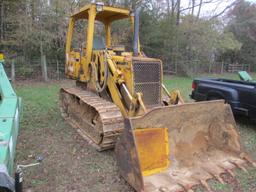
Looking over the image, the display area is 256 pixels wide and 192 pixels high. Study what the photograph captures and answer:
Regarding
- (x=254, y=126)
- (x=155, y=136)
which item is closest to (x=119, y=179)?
(x=155, y=136)

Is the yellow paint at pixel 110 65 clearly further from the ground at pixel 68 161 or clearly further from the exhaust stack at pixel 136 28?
the ground at pixel 68 161

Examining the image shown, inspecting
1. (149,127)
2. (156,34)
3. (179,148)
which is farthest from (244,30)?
(149,127)

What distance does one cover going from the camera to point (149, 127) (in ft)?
10.7

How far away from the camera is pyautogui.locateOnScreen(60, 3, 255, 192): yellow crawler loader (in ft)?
10.2

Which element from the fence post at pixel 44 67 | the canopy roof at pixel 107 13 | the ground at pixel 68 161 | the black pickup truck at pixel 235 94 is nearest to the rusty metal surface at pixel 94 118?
the ground at pixel 68 161

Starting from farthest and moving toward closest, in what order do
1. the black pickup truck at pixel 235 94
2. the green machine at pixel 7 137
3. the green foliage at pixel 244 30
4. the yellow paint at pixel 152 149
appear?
the green foliage at pixel 244 30
the black pickup truck at pixel 235 94
the yellow paint at pixel 152 149
the green machine at pixel 7 137

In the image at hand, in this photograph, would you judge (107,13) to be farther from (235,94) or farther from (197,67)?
(197,67)

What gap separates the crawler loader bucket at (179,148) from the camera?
3.01 m

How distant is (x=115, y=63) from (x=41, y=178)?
88.8 inches

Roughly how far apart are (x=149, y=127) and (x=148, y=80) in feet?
4.14

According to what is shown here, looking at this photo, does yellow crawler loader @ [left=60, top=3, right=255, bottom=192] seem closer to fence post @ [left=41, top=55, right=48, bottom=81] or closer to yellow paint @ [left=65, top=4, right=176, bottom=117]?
yellow paint @ [left=65, top=4, right=176, bottom=117]

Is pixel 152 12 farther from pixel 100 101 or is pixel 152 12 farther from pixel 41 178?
pixel 41 178

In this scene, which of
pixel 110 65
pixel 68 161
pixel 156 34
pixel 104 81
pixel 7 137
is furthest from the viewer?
pixel 156 34

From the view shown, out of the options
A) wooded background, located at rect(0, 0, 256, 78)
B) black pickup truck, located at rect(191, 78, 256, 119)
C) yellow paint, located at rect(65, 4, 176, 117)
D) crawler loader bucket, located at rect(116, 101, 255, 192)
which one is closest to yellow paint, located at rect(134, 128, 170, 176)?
crawler loader bucket, located at rect(116, 101, 255, 192)
